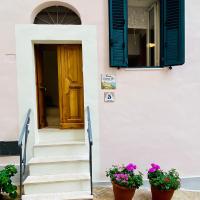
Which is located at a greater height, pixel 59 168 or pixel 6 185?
pixel 59 168

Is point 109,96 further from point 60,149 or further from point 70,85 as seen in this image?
point 60,149

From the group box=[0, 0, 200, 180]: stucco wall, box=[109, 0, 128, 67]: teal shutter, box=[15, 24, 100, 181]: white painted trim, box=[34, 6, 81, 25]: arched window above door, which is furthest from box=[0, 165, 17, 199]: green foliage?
box=[34, 6, 81, 25]: arched window above door

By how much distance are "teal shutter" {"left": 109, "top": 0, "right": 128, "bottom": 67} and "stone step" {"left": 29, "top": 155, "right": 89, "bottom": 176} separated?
193 cm

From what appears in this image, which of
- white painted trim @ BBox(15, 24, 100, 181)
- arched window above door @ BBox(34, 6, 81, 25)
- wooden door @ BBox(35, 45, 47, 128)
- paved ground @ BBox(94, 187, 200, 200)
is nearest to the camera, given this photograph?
paved ground @ BBox(94, 187, 200, 200)

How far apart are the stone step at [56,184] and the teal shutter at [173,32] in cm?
274

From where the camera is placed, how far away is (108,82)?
4375mm

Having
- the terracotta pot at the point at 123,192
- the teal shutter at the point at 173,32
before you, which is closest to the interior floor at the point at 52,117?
the terracotta pot at the point at 123,192

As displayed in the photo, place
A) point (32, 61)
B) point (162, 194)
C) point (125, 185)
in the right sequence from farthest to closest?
point (32, 61), point (162, 194), point (125, 185)

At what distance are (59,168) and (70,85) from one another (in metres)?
1.69

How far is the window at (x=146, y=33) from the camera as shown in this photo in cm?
428

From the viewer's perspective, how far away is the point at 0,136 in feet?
14.0

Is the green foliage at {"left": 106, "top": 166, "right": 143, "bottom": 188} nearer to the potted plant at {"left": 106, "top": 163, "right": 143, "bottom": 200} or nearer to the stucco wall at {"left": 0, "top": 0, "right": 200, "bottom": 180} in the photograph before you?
the potted plant at {"left": 106, "top": 163, "right": 143, "bottom": 200}

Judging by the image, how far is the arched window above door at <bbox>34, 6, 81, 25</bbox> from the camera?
4.65 m

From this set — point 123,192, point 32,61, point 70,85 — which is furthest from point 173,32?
point 123,192
